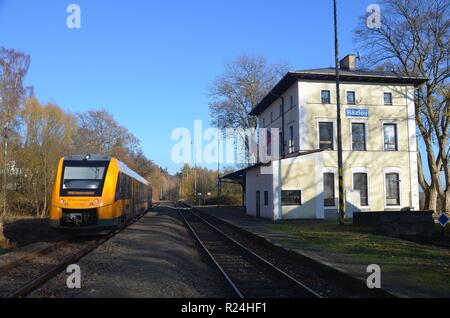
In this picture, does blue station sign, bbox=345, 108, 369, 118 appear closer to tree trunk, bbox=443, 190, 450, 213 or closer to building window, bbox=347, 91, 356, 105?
building window, bbox=347, 91, 356, 105

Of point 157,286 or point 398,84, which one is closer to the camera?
point 157,286

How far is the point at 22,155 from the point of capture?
32.7 metres

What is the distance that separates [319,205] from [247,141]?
22667 mm

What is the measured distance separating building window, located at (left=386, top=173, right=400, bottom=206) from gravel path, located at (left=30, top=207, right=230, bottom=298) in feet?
70.8

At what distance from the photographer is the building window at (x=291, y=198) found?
26781 millimetres

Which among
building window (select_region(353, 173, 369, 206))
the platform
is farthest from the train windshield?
building window (select_region(353, 173, 369, 206))

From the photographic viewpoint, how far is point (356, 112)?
31344 millimetres

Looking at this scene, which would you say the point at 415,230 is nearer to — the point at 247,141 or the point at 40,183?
the point at 40,183

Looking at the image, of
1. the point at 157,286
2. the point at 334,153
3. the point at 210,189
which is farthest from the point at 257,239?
the point at 210,189

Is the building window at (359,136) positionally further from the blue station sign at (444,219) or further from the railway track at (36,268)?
the railway track at (36,268)

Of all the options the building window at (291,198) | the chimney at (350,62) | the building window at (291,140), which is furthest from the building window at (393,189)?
the chimney at (350,62)

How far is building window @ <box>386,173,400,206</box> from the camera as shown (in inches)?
1235

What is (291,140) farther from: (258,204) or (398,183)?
(398,183)

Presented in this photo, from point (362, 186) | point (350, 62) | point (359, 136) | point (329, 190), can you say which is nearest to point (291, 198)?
point (329, 190)
